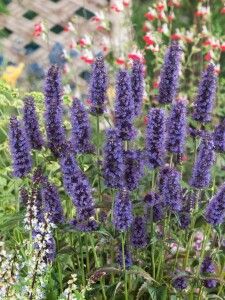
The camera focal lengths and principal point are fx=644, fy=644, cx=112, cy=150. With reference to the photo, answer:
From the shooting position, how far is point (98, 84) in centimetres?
257

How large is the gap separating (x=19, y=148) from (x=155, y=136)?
1.75 feet

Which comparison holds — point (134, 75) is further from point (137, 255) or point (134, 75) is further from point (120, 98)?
point (137, 255)

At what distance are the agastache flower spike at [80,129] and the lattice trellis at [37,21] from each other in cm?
387

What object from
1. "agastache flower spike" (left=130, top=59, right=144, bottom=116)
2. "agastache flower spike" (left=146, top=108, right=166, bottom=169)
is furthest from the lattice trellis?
"agastache flower spike" (left=146, top=108, right=166, bottom=169)

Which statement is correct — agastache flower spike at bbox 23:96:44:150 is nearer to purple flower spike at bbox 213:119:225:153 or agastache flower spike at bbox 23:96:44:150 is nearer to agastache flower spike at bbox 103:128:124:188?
agastache flower spike at bbox 103:128:124:188

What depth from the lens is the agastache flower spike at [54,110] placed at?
2.58 meters

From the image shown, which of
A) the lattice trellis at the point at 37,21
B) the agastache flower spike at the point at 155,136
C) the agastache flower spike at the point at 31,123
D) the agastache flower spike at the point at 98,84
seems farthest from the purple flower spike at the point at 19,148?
the lattice trellis at the point at 37,21

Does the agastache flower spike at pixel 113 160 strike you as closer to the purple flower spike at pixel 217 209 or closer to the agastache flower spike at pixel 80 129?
the agastache flower spike at pixel 80 129

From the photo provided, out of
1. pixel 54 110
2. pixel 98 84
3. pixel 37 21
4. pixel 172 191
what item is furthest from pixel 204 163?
pixel 37 21

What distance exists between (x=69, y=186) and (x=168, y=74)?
2.16 feet

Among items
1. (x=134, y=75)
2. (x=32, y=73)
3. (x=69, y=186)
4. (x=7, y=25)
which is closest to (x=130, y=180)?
(x=69, y=186)

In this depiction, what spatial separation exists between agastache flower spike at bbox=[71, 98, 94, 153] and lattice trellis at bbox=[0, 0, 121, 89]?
3.87 meters

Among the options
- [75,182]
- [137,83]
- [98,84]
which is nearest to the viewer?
[75,182]

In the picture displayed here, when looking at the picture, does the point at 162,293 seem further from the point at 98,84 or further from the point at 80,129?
the point at 98,84
